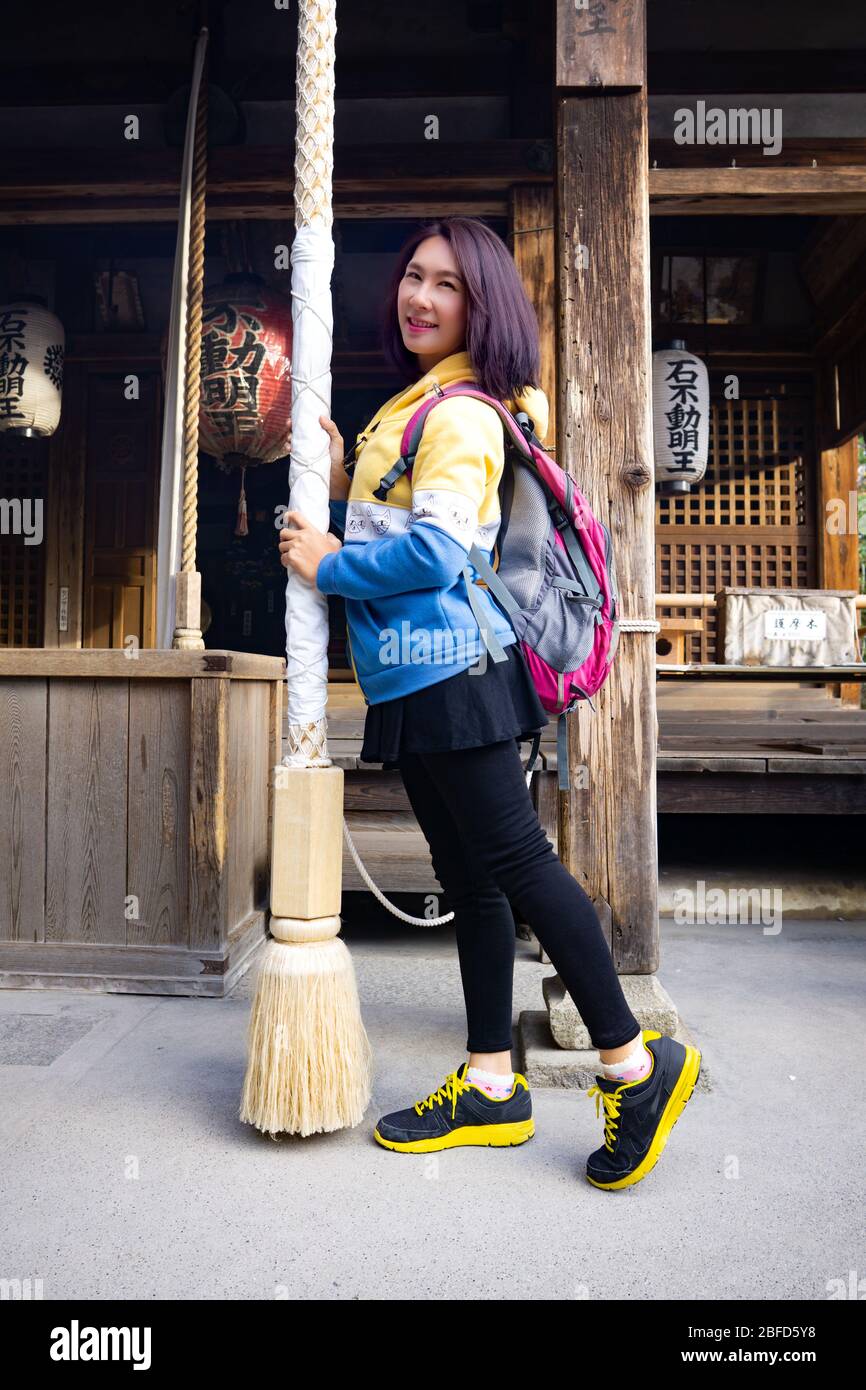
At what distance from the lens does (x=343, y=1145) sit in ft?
7.25

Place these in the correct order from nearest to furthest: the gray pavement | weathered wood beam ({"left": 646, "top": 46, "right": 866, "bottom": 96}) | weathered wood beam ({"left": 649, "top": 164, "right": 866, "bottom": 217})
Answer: the gray pavement
weathered wood beam ({"left": 649, "top": 164, "right": 866, "bottom": 217})
weathered wood beam ({"left": 646, "top": 46, "right": 866, "bottom": 96})

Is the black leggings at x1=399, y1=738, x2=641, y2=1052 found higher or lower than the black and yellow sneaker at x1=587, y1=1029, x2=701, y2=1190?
higher

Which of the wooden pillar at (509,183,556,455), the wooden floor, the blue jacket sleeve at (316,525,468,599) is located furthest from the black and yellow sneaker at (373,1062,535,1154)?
the wooden pillar at (509,183,556,455)

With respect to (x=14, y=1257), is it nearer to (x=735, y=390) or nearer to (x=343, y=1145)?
(x=343, y=1145)

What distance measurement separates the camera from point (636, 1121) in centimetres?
201

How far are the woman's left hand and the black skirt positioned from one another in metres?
0.34

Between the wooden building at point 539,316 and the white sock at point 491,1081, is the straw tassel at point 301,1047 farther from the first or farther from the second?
the wooden building at point 539,316

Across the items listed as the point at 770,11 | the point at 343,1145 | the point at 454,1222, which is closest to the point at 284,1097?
the point at 343,1145

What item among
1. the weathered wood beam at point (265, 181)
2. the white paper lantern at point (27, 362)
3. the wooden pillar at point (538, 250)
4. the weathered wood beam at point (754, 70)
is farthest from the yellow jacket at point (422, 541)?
the weathered wood beam at point (754, 70)

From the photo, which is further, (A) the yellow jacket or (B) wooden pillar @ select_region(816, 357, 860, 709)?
(B) wooden pillar @ select_region(816, 357, 860, 709)

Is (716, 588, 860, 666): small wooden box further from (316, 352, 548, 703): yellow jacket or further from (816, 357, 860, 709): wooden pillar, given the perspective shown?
(316, 352, 548, 703): yellow jacket

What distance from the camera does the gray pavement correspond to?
1689 mm

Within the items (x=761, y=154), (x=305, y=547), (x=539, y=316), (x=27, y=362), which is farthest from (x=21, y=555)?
(x=305, y=547)

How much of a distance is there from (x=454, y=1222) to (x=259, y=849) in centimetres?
244
